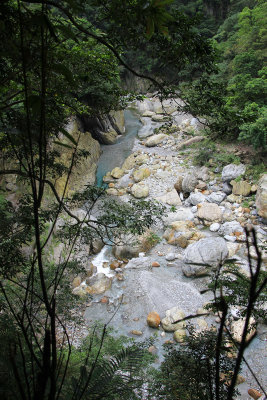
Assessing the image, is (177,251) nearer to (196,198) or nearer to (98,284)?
(98,284)

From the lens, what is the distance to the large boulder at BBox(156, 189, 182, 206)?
9.62 m

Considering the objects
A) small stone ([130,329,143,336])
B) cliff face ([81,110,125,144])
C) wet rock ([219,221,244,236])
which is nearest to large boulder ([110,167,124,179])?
cliff face ([81,110,125,144])

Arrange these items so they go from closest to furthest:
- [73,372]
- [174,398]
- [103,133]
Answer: [174,398] → [73,372] → [103,133]

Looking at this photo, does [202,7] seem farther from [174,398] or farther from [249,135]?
[174,398]

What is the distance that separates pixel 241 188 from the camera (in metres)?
8.91

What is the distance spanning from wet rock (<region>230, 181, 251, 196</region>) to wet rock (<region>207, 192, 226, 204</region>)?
0.41 meters

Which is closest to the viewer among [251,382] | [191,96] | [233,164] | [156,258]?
[191,96]

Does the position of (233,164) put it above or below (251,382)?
above

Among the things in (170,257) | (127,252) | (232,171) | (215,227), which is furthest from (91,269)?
(232,171)

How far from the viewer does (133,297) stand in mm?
6023

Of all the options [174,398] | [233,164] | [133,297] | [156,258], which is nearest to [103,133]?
[233,164]

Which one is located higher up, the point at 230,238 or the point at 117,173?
the point at 117,173

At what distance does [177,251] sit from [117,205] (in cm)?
463

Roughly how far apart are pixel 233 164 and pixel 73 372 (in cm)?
885
